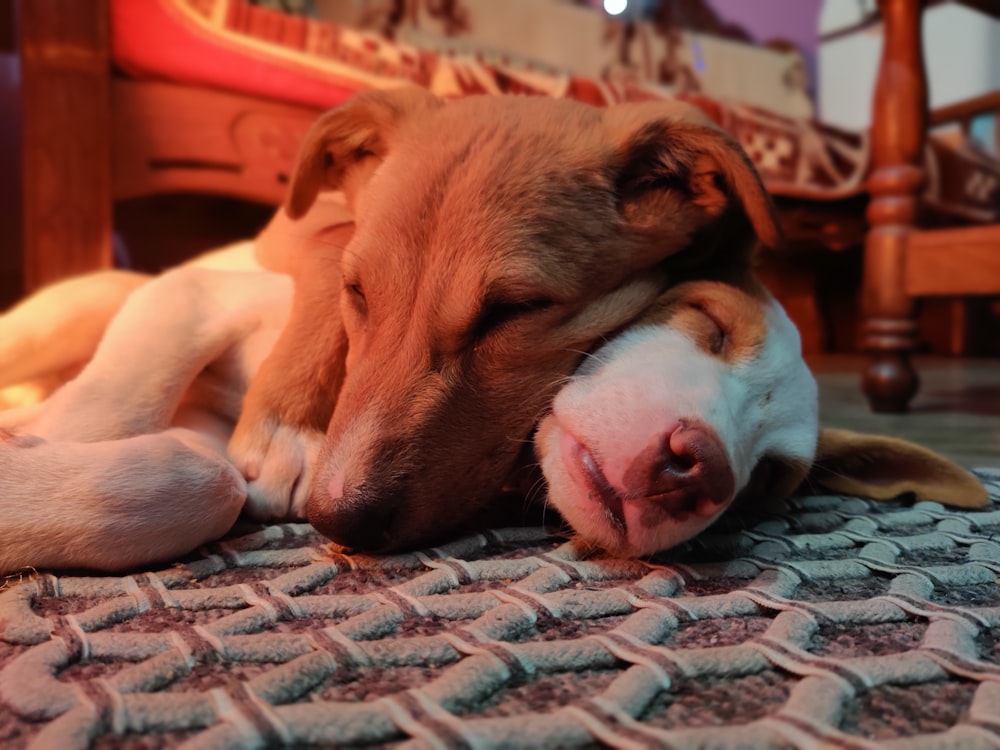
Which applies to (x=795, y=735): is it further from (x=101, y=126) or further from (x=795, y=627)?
(x=101, y=126)

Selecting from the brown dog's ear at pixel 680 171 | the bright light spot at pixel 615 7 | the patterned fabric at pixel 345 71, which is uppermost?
the bright light spot at pixel 615 7

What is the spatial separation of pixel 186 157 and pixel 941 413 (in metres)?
2.87

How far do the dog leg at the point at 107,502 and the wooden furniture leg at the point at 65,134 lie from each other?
2.04 m

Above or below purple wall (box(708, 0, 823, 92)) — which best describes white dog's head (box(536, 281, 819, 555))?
below

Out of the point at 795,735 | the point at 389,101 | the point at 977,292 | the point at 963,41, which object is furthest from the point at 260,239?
the point at 963,41

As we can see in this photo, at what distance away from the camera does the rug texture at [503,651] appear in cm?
61

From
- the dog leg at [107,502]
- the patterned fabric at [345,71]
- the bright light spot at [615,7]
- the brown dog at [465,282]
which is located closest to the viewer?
the dog leg at [107,502]

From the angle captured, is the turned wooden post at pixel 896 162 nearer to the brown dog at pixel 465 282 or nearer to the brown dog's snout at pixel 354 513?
the brown dog at pixel 465 282

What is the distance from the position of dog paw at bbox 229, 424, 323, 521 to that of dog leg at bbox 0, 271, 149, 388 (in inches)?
19.5

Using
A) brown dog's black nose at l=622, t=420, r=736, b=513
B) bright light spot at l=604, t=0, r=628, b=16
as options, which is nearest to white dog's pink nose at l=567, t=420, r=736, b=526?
brown dog's black nose at l=622, t=420, r=736, b=513

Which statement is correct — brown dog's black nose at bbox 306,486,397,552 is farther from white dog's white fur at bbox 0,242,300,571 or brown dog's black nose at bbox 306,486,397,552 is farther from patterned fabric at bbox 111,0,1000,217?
patterned fabric at bbox 111,0,1000,217

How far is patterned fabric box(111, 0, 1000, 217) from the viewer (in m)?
2.86

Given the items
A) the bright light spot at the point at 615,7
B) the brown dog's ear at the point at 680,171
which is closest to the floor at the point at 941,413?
the brown dog's ear at the point at 680,171

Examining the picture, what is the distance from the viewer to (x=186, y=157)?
294 centimetres
